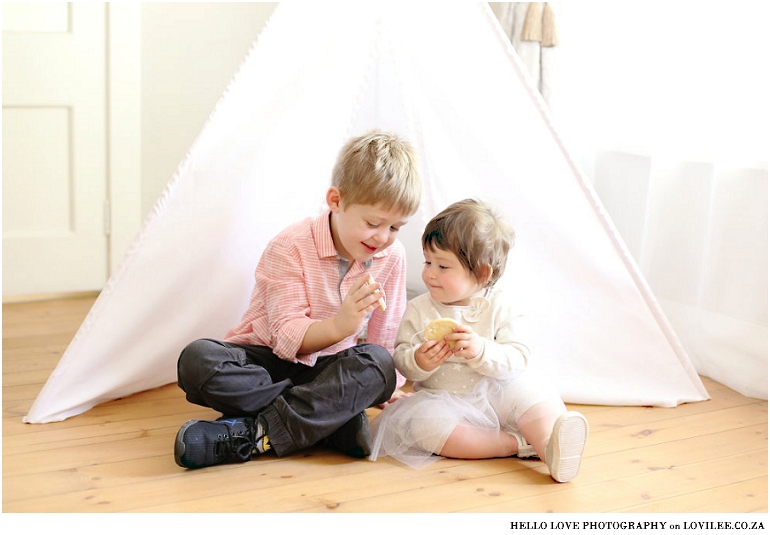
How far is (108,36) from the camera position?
2.86 meters

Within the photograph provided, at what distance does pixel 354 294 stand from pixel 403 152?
32cm

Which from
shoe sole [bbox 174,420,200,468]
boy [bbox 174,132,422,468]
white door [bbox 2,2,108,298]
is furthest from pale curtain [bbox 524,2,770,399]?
white door [bbox 2,2,108,298]

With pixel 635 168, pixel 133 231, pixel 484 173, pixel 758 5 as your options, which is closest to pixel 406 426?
pixel 484 173

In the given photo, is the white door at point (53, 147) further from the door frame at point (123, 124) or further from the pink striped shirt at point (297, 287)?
the pink striped shirt at point (297, 287)

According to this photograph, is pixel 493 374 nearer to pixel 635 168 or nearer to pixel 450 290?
pixel 450 290

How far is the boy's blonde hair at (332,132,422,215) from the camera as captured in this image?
167 cm

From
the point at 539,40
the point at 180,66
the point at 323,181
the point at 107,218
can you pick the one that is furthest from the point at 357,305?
the point at 180,66

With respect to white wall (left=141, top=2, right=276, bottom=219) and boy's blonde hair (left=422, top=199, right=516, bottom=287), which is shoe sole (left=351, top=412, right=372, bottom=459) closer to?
boy's blonde hair (left=422, top=199, right=516, bottom=287)

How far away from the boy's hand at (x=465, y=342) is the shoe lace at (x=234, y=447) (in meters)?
0.42

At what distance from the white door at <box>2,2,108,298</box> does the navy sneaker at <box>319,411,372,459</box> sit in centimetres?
164

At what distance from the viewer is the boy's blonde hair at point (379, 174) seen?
167 centimetres

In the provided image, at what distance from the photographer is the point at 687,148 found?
2.30 meters

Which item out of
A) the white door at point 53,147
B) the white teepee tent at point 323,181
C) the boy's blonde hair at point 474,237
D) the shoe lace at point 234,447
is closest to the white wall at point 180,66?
the white door at point 53,147

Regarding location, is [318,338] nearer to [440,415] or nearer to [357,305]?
[357,305]
